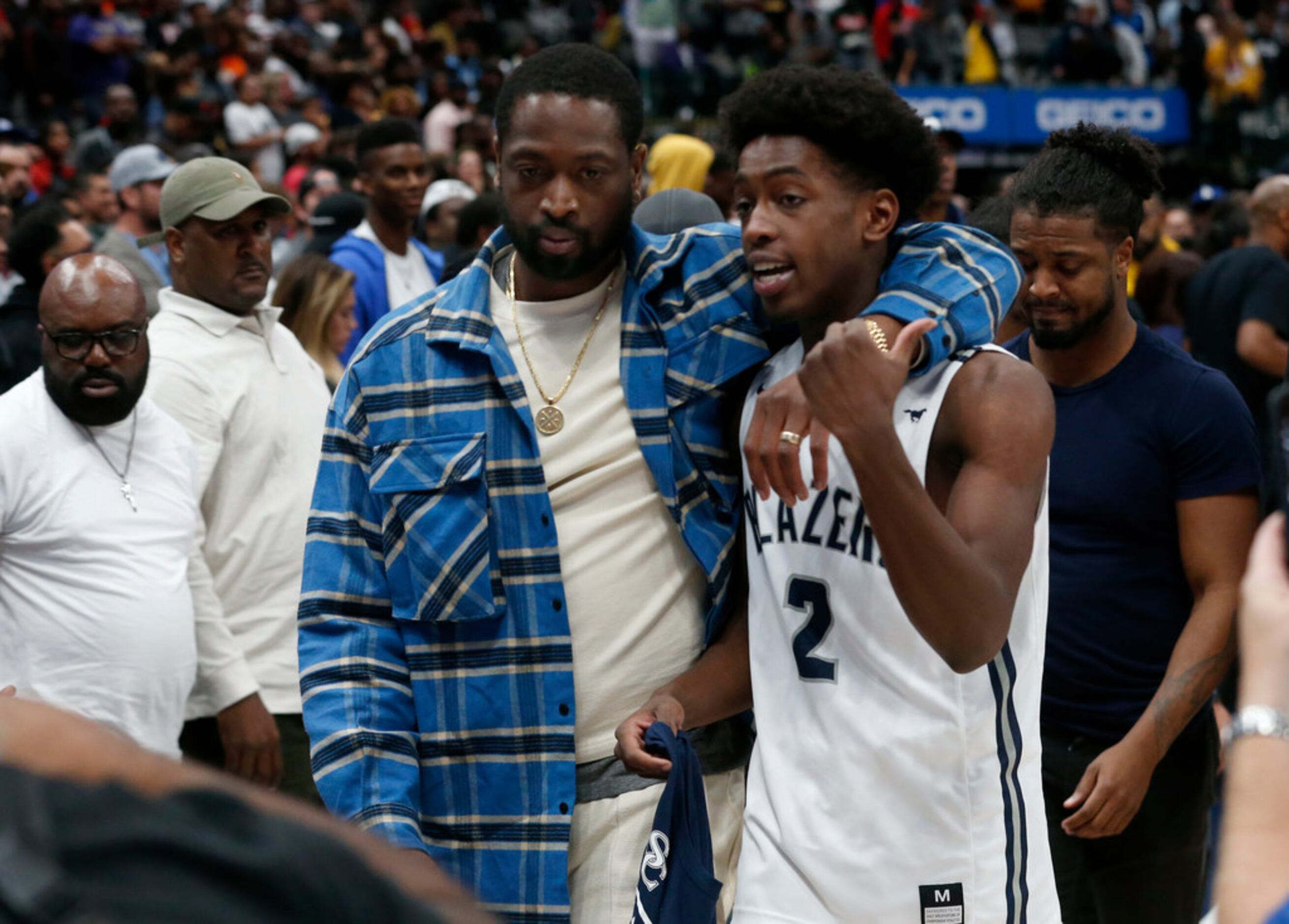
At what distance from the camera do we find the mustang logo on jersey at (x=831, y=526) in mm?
2521

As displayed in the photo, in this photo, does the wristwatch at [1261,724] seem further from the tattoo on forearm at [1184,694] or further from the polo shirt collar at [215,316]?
the polo shirt collar at [215,316]

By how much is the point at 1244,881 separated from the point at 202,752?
3.81 meters

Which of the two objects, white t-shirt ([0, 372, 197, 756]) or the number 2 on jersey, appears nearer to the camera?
the number 2 on jersey

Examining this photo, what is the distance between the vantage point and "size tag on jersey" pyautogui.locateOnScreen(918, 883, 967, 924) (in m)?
2.48

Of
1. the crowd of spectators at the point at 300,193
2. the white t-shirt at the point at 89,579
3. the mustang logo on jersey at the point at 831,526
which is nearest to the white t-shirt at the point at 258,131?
the crowd of spectators at the point at 300,193

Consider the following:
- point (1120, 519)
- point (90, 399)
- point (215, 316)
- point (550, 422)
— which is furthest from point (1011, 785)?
point (215, 316)

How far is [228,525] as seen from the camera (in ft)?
15.4

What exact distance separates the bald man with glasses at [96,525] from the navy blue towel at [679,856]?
1922mm

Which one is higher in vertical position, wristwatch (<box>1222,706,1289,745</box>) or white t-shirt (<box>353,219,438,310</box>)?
wristwatch (<box>1222,706,1289,745</box>)

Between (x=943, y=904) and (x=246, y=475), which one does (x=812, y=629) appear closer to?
(x=943, y=904)

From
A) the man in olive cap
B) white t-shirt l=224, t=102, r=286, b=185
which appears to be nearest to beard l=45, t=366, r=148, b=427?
the man in olive cap

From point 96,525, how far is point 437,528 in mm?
1700

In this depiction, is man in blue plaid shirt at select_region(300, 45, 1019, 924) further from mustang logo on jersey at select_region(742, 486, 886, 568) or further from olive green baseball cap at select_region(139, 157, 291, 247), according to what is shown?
olive green baseball cap at select_region(139, 157, 291, 247)

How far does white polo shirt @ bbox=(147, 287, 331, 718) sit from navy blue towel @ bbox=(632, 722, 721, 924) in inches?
89.6
